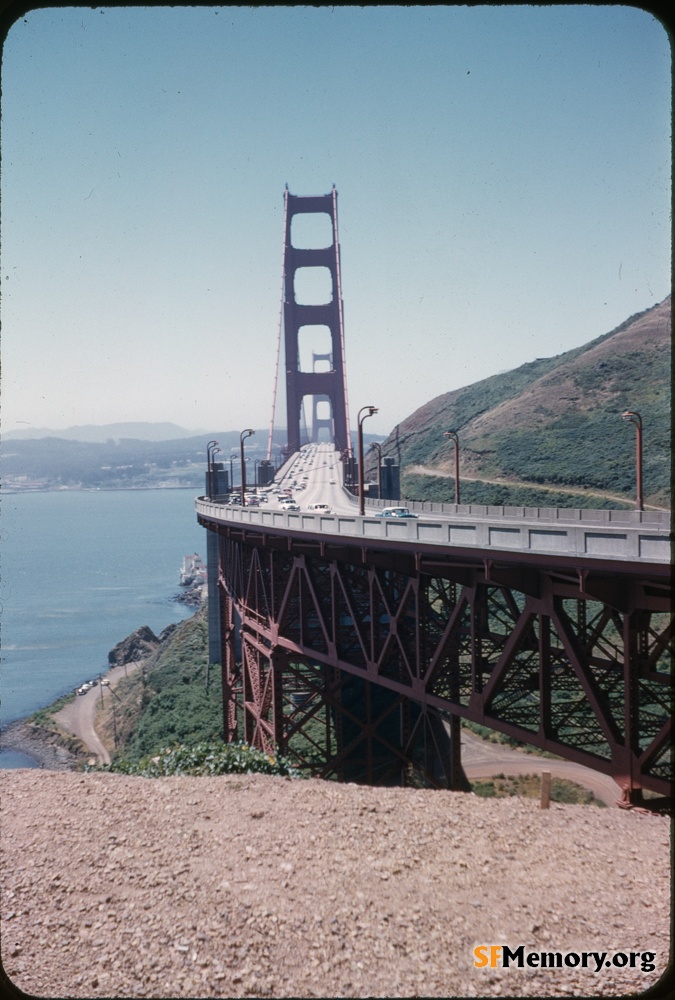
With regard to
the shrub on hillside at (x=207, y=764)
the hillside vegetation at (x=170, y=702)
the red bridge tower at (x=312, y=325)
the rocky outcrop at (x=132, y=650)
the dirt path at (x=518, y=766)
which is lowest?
the rocky outcrop at (x=132, y=650)

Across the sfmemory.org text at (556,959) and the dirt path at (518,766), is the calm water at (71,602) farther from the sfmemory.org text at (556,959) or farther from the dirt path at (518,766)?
the sfmemory.org text at (556,959)

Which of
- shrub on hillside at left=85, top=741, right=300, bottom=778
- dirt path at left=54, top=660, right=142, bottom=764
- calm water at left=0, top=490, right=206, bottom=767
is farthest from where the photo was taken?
calm water at left=0, top=490, right=206, bottom=767

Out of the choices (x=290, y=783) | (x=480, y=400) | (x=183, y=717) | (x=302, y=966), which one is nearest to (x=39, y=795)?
(x=290, y=783)

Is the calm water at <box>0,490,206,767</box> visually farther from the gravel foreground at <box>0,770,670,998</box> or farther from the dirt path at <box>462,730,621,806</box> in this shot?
the gravel foreground at <box>0,770,670,998</box>

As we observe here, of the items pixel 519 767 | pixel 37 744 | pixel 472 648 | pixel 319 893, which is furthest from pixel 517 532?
pixel 37 744

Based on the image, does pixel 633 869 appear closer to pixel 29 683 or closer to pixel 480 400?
pixel 29 683

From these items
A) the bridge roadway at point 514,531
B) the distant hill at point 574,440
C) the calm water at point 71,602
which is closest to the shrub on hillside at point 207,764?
the bridge roadway at point 514,531

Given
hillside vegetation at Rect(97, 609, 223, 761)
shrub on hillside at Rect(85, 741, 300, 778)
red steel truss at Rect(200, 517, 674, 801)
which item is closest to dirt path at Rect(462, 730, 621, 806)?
red steel truss at Rect(200, 517, 674, 801)
